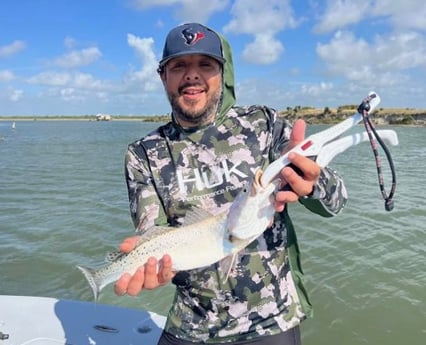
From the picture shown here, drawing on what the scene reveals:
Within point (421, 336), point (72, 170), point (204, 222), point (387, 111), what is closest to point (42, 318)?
point (204, 222)

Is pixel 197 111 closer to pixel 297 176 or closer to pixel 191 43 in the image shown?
pixel 191 43

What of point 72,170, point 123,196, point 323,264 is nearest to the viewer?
point 323,264

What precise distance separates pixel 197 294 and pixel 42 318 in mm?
3024

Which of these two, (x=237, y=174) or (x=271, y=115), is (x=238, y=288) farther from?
(x=271, y=115)

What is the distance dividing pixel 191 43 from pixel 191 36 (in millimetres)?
66

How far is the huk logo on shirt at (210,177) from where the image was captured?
3367mm

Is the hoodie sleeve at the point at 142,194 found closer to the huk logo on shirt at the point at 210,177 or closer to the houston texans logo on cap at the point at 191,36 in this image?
the huk logo on shirt at the point at 210,177

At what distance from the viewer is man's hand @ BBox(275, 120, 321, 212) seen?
2.45 metres

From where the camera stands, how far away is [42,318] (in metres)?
5.43

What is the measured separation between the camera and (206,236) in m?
2.92

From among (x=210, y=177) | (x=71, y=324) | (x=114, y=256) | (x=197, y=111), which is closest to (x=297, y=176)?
(x=210, y=177)

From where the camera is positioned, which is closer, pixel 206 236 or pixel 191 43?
pixel 206 236

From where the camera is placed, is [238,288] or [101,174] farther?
[101,174]

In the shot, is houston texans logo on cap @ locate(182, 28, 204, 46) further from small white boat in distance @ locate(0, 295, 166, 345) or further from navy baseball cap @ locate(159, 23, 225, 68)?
small white boat in distance @ locate(0, 295, 166, 345)
